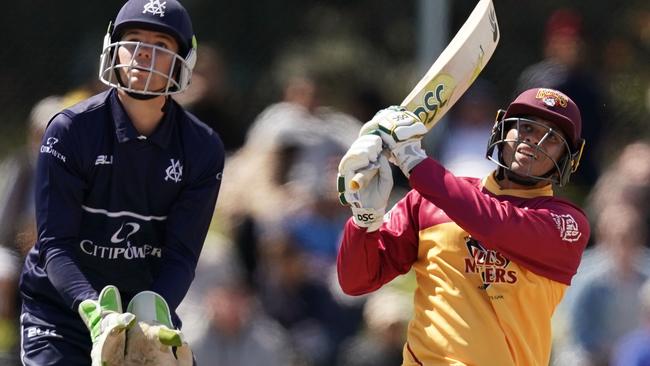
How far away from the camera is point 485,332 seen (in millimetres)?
4754

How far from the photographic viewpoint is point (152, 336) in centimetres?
453

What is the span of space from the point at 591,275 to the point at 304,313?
4.98 feet

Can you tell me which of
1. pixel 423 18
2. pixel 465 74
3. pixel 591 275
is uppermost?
pixel 465 74

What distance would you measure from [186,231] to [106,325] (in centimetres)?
56

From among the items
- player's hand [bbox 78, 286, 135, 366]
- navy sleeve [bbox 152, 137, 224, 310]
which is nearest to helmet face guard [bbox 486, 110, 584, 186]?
navy sleeve [bbox 152, 137, 224, 310]

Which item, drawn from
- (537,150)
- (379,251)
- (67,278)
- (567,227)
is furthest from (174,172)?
(567,227)

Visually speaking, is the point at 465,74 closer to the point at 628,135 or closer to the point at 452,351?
the point at 452,351

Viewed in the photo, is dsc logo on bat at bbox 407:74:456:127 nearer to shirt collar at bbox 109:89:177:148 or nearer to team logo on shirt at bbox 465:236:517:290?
team logo on shirt at bbox 465:236:517:290

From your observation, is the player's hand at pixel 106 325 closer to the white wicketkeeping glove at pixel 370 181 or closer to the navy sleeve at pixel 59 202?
the navy sleeve at pixel 59 202

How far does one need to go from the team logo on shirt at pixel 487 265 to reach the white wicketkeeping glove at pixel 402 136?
35 cm

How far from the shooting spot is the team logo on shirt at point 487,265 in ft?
15.8

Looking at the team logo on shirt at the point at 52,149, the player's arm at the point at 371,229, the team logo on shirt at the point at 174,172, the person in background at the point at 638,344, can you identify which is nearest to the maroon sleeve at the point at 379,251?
the player's arm at the point at 371,229

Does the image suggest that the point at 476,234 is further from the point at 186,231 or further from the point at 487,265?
the point at 186,231

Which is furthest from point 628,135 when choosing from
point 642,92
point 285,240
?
point 285,240
